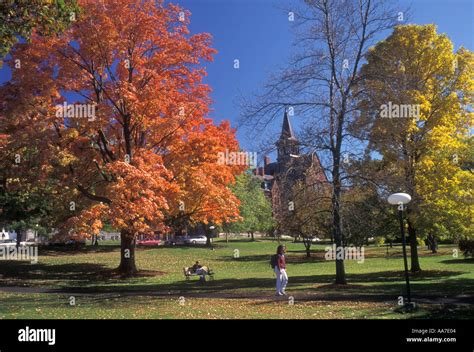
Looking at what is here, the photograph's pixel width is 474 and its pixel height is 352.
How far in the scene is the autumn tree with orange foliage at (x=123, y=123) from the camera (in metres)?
19.0

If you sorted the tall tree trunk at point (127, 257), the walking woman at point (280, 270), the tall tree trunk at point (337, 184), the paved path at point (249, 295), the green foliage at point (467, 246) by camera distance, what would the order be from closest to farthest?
the paved path at point (249, 295) < the walking woman at point (280, 270) < the tall tree trunk at point (337, 184) < the tall tree trunk at point (127, 257) < the green foliage at point (467, 246)

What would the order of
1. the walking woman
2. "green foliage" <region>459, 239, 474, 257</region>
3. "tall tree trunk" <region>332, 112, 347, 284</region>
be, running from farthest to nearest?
"green foliage" <region>459, 239, 474, 257</region>, "tall tree trunk" <region>332, 112, 347, 284</region>, the walking woman

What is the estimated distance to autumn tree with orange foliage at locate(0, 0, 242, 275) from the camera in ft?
62.3

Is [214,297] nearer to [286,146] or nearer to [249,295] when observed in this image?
[249,295]

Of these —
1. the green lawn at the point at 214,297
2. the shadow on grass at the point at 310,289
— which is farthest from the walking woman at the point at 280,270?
the shadow on grass at the point at 310,289

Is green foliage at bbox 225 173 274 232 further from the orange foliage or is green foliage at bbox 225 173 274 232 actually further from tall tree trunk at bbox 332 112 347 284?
tall tree trunk at bbox 332 112 347 284

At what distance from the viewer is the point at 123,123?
70.3 ft

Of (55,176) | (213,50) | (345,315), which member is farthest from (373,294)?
(55,176)

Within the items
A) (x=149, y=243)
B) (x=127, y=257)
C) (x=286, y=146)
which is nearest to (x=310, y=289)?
(x=286, y=146)

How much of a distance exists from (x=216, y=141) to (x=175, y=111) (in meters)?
2.49

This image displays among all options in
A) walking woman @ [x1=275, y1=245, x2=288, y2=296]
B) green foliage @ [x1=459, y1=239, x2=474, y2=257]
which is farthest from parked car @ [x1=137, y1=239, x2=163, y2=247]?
walking woman @ [x1=275, y1=245, x2=288, y2=296]

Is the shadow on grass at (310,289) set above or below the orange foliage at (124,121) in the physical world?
below

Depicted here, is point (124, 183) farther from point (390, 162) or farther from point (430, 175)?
point (430, 175)

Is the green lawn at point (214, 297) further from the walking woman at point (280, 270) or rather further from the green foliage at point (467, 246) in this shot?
the green foliage at point (467, 246)
